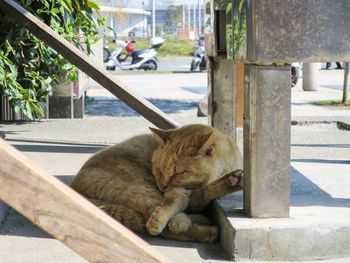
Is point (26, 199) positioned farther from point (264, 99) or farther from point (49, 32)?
point (49, 32)

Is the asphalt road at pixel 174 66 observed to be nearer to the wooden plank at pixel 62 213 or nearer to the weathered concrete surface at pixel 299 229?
the weathered concrete surface at pixel 299 229

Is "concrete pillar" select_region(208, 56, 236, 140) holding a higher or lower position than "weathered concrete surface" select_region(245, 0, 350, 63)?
lower

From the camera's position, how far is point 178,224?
13.8 ft

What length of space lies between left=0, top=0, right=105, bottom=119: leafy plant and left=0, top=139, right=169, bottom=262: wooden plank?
6326mm

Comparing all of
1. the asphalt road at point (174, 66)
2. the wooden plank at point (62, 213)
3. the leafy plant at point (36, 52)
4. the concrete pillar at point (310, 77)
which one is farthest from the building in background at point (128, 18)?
the wooden plank at point (62, 213)

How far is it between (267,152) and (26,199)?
2.17 meters

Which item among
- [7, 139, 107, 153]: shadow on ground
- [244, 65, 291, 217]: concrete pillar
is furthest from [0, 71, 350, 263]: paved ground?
[244, 65, 291, 217]: concrete pillar

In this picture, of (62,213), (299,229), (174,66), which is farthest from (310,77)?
(62,213)

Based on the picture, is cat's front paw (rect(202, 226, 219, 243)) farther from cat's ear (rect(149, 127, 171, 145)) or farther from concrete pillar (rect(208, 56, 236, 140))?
concrete pillar (rect(208, 56, 236, 140))

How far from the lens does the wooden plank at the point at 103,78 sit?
6234 mm

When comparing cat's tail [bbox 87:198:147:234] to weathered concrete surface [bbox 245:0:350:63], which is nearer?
weathered concrete surface [bbox 245:0:350:63]

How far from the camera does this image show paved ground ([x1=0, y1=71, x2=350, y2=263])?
13.4 ft

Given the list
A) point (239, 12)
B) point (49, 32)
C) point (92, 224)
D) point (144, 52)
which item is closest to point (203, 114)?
point (49, 32)

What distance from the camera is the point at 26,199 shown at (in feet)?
6.55
